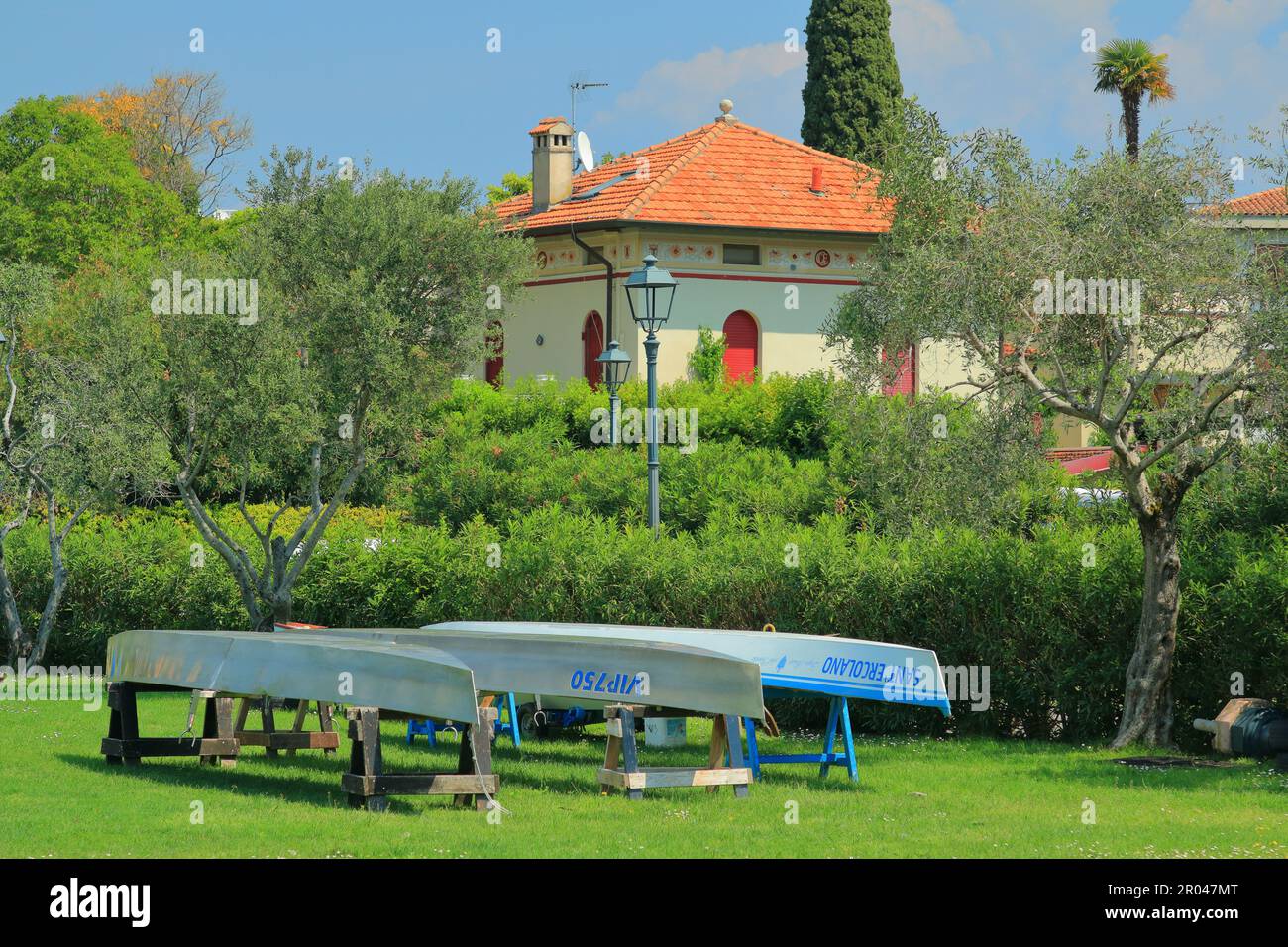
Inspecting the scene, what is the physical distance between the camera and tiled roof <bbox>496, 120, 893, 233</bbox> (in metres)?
34.3

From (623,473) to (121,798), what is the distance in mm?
13336

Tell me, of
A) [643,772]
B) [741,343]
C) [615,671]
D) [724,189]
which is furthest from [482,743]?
[724,189]

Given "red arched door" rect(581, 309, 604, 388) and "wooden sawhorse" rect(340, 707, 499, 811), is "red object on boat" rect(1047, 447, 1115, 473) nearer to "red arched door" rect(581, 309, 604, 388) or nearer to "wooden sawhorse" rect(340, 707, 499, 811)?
"red arched door" rect(581, 309, 604, 388)

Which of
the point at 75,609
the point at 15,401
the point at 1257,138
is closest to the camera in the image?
the point at 1257,138

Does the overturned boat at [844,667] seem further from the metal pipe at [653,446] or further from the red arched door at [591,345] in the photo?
the red arched door at [591,345]

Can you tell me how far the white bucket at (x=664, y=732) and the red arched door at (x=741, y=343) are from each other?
807 inches

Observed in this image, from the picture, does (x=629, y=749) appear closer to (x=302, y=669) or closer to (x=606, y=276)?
(x=302, y=669)

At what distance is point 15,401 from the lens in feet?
70.5

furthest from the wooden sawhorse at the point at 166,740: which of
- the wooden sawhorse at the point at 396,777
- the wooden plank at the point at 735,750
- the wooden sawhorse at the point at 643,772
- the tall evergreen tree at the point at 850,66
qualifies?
the tall evergreen tree at the point at 850,66

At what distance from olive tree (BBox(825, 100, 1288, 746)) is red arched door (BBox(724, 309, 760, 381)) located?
811 inches

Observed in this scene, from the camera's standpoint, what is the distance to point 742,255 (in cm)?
3497

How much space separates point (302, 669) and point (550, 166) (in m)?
27.1

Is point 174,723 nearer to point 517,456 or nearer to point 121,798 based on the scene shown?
point 121,798
